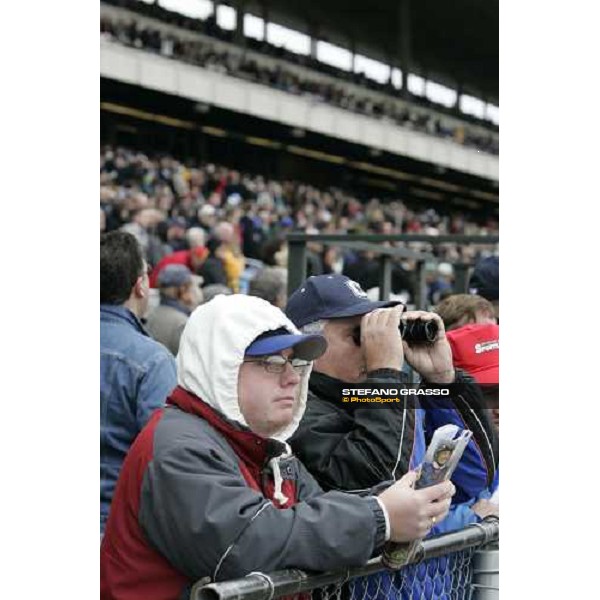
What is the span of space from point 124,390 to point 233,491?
1.24m

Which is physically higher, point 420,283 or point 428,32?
point 428,32

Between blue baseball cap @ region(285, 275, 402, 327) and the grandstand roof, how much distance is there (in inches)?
22.0

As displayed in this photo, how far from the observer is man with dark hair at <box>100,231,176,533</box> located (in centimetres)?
312

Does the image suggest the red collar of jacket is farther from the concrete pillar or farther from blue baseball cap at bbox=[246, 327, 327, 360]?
the concrete pillar

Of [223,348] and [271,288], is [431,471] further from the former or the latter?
[271,288]

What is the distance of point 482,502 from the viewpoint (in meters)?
2.81

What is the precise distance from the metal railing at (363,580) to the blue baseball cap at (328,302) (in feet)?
1.68

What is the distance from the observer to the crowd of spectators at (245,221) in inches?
248

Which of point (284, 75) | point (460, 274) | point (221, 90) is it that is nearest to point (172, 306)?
point (460, 274)

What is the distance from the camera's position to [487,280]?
392cm

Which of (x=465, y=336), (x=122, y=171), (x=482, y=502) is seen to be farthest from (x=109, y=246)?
(x=122, y=171)
